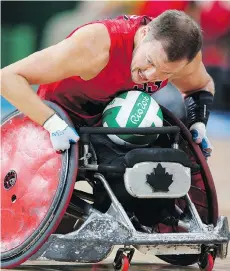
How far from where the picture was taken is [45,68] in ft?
14.9

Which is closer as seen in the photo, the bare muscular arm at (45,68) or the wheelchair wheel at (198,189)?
the bare muscular arm at (45,68)

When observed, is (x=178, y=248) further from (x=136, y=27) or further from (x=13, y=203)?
(x=136, y=27)

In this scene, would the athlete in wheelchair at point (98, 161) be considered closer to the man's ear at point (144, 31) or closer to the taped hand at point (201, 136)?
the man's ear at point (144, 31)

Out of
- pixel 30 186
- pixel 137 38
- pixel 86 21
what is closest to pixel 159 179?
pixel 30 186

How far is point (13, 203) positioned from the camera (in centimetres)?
466

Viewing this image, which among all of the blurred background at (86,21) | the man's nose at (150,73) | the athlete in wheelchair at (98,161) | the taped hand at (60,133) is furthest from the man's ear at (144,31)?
the blurred background at (86,21)

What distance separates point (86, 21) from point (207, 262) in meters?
8.04

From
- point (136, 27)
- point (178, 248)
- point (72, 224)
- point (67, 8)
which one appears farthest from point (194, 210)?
point (67, 8)

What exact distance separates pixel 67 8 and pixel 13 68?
26.4 ft

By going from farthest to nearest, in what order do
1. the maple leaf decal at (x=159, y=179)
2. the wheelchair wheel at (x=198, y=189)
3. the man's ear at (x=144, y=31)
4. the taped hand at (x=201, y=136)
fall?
the taped hand at (x=201, y=136)
the wheelchair wheel at (x=198, y=189)
the man's ear at (x=144, y=31)
the maple leaf decal at (x=159, y=179)

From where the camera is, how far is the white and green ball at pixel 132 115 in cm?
472

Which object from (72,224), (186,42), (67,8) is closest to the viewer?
(186,42)

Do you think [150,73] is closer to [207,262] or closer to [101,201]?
[101,201]

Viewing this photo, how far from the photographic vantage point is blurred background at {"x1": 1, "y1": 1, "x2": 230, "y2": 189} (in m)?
12.3
